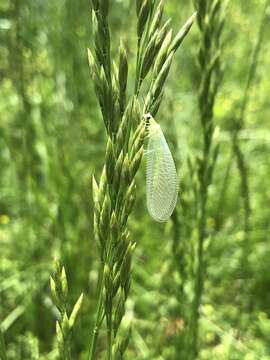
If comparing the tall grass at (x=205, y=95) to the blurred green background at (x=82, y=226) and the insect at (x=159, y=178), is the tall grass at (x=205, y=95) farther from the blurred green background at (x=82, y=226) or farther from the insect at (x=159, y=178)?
the blurred green background at (x=82, y=226)

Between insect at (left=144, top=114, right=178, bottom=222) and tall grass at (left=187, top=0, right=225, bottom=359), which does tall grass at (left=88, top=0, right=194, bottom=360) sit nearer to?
insect at (left=144, top=114, right=178, bottom=222)

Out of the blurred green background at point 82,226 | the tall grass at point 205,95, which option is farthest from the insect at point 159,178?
the blurred green background at point 82,226

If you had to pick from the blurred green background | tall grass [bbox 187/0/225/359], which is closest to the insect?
tall grass [bbox 187/0/225/359]

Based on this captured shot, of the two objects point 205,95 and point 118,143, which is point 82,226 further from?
point 118,143

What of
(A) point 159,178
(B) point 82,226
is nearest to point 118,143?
(A) point 159,178

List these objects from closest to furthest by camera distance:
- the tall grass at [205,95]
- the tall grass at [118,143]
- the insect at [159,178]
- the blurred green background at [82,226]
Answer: the tall grass at [118,143]
the insect at [159,178]
the tall grass at [205,95]
the blurred green background at [82,226]
